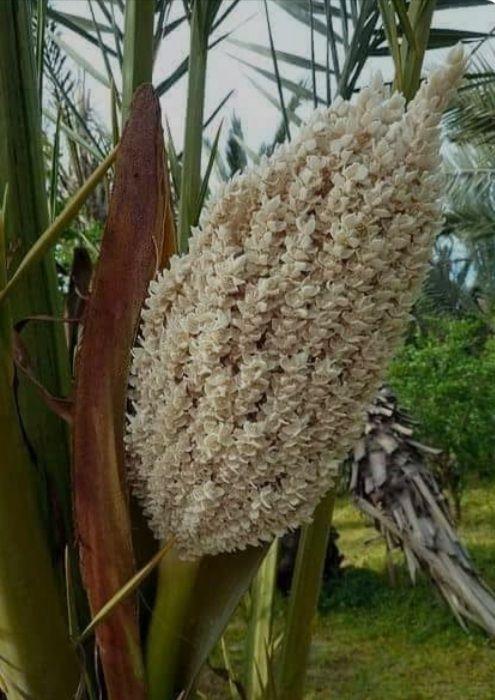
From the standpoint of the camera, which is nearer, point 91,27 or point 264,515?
point 264,515

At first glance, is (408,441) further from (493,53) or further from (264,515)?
(264,515)

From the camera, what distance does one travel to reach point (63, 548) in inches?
17.2

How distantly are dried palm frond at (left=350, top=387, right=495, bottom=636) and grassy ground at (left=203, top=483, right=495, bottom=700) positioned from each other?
0.13m

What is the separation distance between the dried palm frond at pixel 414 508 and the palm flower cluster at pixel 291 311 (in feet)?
5.85

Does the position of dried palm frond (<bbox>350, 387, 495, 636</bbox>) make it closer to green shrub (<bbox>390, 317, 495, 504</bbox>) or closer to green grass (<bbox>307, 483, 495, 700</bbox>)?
green grass (<bbox>307, 483, 495, 700</bbox>)

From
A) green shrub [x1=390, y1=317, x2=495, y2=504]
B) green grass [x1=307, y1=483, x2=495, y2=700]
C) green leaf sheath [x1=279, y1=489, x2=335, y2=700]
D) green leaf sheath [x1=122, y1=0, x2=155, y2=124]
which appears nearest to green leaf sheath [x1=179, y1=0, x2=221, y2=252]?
green leaf sheath [x1=122, y1=0, x2=155, y2=124]

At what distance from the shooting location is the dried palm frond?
220 cm

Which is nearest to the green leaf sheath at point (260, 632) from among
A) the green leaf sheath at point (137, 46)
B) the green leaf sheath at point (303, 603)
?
the green leaf sheath at point (303, 603)

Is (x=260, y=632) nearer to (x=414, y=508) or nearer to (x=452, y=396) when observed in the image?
(x=414, y=508)

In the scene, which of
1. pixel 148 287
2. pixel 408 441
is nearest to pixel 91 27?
pixel 148 287

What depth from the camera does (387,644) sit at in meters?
2.60

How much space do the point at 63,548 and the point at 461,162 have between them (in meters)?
4.39

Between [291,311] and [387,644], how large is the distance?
2.46 meters

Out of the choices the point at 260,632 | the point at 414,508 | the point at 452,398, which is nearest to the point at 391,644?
the point at 414,508
